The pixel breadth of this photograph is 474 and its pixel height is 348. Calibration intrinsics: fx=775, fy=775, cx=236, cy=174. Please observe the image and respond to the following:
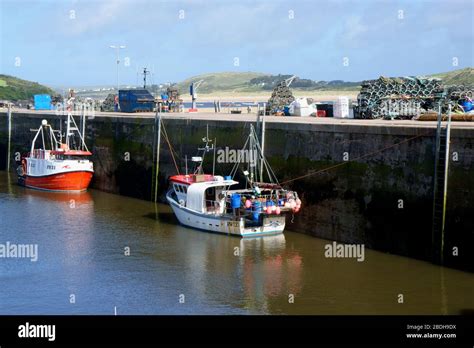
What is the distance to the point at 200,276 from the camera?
2823 cm

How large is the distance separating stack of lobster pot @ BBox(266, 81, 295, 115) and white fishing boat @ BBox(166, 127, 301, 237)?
15.6 meters

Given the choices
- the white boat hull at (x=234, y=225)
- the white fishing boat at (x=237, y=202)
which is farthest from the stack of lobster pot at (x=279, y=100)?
the white boat hull at (x=234, y=225)

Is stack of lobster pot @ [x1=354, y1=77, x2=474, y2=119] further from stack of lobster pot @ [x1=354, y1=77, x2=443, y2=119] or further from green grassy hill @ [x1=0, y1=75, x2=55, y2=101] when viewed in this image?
green grassy hill @ [x1=0, y1=75, x2=55, y2=101]

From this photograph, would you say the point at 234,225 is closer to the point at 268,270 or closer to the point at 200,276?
the point at 268,270

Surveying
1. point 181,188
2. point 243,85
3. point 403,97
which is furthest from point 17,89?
point 403,97

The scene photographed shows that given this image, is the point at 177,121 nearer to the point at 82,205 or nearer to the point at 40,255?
the point at 82,205

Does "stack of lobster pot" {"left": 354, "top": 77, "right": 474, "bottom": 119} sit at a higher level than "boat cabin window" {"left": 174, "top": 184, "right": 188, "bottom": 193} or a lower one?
higher

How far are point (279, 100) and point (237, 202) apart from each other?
2207cm

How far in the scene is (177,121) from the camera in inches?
1732

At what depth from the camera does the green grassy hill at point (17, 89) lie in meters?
111

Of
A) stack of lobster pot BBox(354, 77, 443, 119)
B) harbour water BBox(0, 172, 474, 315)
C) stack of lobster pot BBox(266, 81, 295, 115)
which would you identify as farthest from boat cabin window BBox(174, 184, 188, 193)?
stack of lobster pot BBox(266, 81, 295, 115)

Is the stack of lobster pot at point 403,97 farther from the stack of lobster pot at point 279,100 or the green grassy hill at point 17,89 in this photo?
the green grassy hill at point 17,89

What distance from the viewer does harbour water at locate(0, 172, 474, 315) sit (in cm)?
2497
